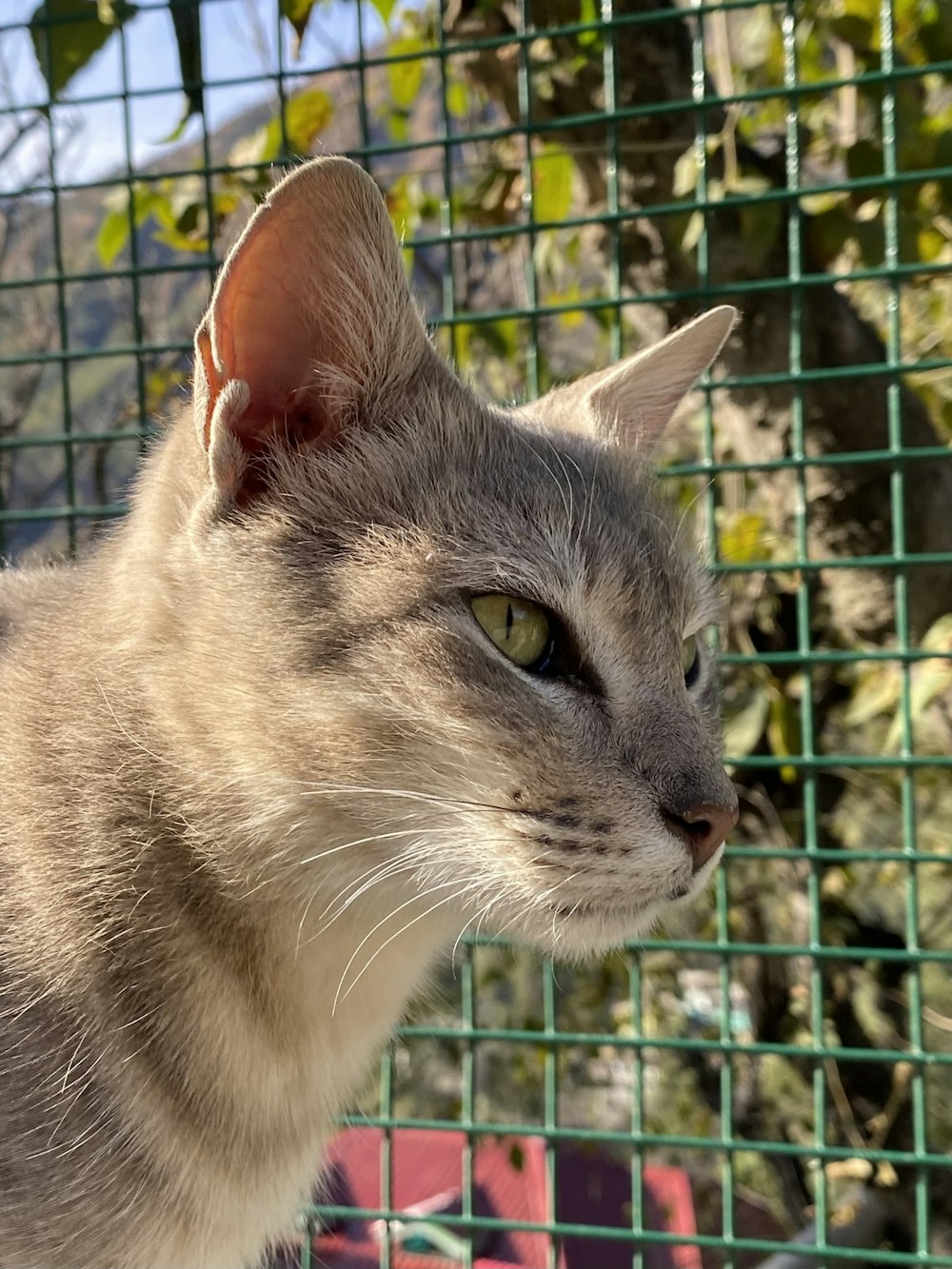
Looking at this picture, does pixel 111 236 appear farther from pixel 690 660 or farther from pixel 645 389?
pixel 690 660

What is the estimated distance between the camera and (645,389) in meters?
1.66

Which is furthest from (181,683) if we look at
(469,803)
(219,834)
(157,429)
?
(157,429)

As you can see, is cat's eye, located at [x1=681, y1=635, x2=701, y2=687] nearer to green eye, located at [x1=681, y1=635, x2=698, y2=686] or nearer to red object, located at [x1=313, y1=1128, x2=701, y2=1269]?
green eye, located at [x1=681, y1=635, x2=698, y2=686]

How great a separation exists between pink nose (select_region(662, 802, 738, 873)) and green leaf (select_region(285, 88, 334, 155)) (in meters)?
1.80

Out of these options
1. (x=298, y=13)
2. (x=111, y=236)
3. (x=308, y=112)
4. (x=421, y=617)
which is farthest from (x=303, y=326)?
(x=308, y=112)

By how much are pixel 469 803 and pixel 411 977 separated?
50 cm

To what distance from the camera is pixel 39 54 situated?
196cm

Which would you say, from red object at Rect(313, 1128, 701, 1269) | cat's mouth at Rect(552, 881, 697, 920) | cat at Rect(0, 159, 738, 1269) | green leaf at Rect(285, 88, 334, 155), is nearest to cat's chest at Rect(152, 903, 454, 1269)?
cat at Rect(0, 159, 738, 1269)

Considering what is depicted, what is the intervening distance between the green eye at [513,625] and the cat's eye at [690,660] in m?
0.27

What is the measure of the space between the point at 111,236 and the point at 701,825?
181 cm

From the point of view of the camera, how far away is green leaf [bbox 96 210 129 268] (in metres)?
2.23

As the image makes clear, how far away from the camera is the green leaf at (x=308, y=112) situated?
2326mm

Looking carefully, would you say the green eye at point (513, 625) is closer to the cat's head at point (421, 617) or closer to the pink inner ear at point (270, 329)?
the cat's head at point (421, 617)

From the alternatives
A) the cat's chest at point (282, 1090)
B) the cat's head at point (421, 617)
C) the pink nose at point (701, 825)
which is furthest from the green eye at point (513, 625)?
the cat's chest at point (282, 1090)
